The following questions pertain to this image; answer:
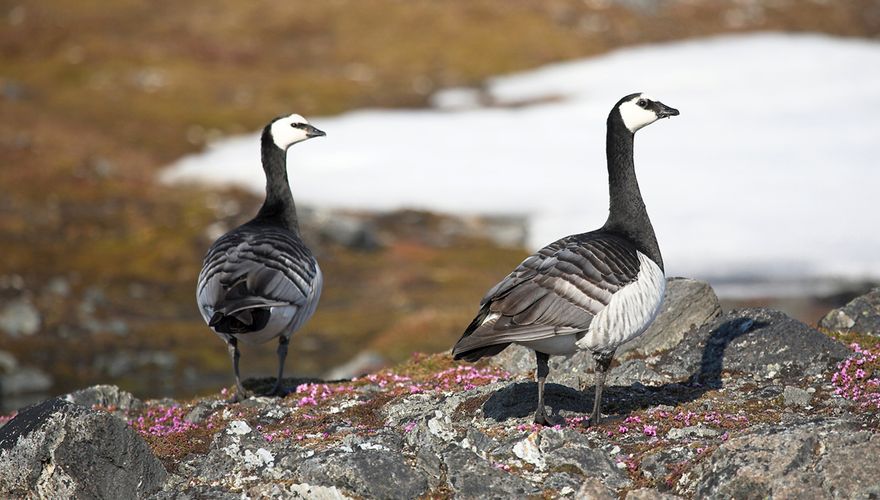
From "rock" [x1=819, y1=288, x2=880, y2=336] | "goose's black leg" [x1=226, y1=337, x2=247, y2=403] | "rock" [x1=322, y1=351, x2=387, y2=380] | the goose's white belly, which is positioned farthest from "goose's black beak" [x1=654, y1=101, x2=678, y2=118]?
"rock" [x1=322, y1=351, x2=387, y2=380]

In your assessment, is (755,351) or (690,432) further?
(755,351)

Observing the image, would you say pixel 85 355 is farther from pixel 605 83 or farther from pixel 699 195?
pixel 605 83

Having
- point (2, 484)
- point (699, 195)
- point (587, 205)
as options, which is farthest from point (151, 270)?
point (2, 484)

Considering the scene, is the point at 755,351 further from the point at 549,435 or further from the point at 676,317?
the point at 549,435

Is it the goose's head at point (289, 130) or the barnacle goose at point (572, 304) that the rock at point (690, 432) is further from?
the goose's head at point (289, 130)

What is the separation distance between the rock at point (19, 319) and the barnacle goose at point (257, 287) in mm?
34347

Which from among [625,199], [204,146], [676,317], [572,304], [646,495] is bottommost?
[646,495]

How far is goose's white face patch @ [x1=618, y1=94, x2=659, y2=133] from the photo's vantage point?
16.6 m

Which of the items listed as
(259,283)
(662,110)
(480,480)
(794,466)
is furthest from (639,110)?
(259,283)

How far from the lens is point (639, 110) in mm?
16625

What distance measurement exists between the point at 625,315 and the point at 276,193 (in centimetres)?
1042

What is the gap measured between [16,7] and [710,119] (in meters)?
93.3

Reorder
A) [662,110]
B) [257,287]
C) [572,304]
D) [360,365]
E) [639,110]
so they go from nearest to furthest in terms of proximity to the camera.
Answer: [572,304] < [662,110] < [639,110] < [257,287] < [360,365]

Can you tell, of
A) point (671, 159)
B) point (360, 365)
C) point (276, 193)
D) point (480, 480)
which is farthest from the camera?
point (671, 159)
